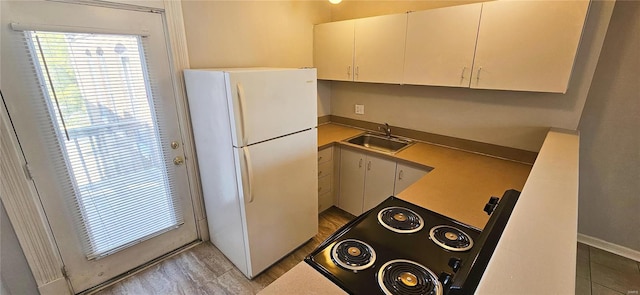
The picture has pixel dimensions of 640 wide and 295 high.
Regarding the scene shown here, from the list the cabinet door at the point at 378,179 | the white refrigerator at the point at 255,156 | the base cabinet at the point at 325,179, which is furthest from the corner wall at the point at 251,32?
the cabinet door at the point at 378,179

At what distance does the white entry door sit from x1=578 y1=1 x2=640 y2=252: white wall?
3277 millimetres

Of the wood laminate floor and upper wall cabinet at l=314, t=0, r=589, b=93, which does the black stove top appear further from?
the wood laminate floor

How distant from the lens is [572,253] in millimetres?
640

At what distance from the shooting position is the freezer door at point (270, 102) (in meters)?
1.62

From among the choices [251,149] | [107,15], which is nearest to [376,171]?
[251,149]

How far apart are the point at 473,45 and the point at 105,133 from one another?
8.62 ft

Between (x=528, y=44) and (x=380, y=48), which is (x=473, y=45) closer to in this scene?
(x=528, y=44)

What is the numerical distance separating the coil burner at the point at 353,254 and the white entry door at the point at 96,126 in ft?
5.52

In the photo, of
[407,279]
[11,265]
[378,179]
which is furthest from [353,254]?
[11,265]

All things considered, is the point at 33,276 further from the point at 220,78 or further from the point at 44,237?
the point at 220,78

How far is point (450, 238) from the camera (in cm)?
113

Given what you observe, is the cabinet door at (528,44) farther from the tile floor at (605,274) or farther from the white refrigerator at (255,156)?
the tile floor at (605,274)

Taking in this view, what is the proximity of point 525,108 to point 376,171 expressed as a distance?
4.14ft

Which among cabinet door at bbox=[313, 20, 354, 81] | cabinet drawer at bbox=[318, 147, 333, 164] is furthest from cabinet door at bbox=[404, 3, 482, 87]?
cabinet drawer at bbox=[318, 147, 333, 164]
